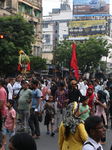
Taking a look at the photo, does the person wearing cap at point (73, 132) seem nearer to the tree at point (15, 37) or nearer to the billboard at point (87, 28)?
the tree at point (15, 37)

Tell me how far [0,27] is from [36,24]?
48.5 ft

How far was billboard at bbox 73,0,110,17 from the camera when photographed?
77.6 meters

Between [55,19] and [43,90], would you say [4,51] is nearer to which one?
[43,90]

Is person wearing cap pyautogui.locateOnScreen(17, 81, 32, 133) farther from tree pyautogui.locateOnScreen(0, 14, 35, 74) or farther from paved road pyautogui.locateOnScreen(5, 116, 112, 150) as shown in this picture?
tree pyautogui.locateOnScreen(0, 14, 35, 74)

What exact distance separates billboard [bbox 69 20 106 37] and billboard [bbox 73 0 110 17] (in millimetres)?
2438

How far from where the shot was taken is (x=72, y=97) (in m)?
8.78

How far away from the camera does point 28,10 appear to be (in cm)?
4247

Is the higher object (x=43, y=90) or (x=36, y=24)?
(x=36, y=24)

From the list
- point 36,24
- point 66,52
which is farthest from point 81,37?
point 36,24

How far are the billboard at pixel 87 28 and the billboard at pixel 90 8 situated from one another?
2438mm

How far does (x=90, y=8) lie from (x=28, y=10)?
39293 millimetres

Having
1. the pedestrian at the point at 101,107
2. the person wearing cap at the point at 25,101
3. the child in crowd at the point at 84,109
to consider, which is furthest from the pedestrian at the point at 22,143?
the person wearing cap at the point at 25,101

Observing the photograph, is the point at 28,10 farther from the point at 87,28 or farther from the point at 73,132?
Result: the point at 73,132

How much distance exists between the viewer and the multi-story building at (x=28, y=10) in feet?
125
